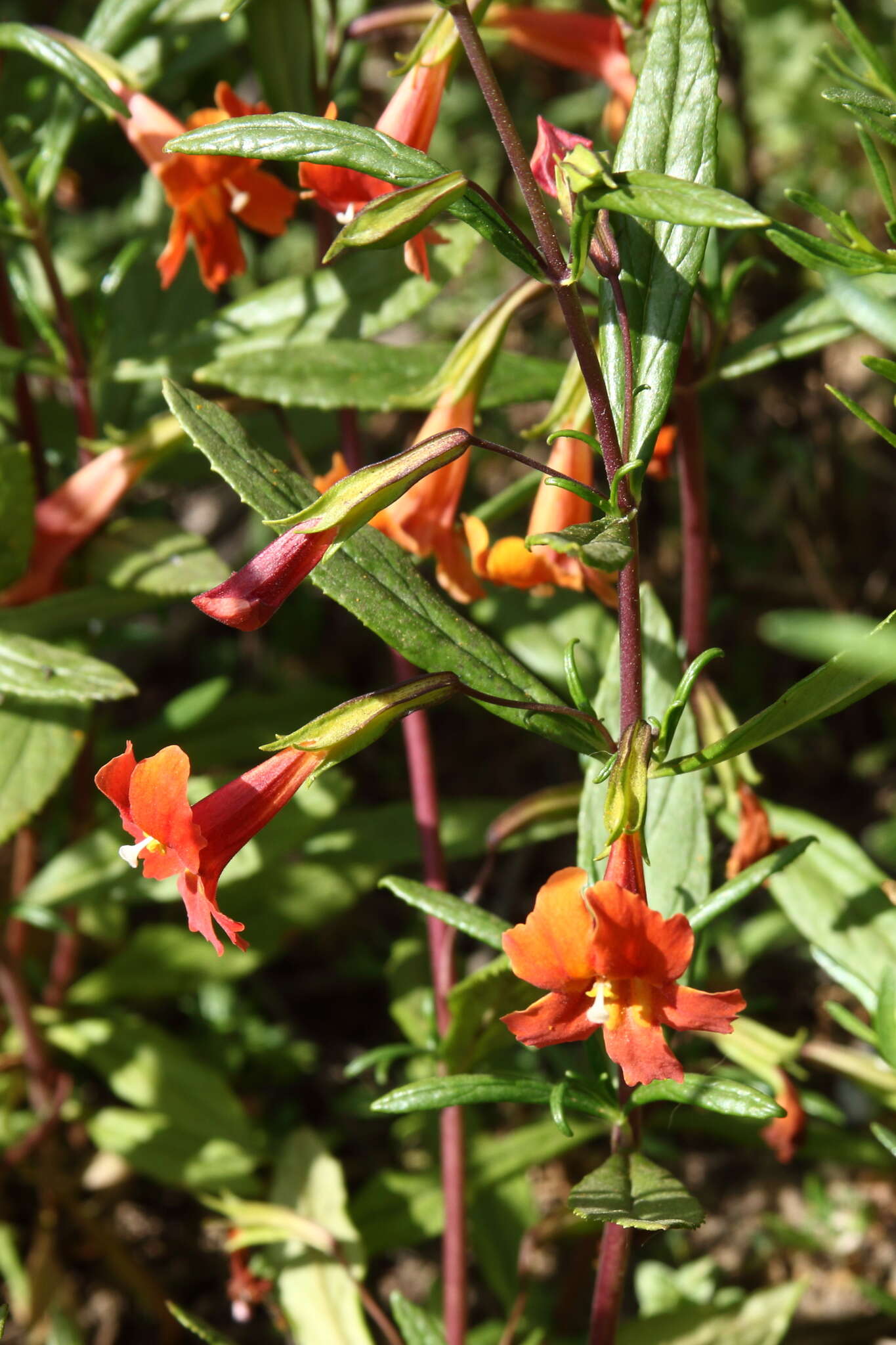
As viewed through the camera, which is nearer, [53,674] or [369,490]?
[369,490]

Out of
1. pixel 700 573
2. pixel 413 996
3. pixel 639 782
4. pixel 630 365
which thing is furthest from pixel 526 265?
pixel 413 996

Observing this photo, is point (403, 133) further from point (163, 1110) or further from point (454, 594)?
point (163, 1110)

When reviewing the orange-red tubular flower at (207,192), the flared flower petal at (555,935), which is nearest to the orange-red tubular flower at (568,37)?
the orange-red tubular flower at (207,192)

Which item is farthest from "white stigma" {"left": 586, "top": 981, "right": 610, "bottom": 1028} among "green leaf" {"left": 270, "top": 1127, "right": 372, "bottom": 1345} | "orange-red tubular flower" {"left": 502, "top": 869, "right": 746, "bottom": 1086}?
"green leaf" {"left": 270, "top": 1127, "right": 372, "bottom": 1345}

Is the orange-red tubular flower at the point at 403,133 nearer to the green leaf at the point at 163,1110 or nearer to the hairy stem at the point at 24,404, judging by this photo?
the hairy stem at the point at 24,404

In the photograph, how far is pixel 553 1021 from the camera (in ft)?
2.48

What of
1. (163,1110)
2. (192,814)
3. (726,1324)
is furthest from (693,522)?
(163,1110)

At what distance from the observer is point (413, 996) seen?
150 cm

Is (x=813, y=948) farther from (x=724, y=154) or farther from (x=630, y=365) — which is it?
(x=724, y=154)

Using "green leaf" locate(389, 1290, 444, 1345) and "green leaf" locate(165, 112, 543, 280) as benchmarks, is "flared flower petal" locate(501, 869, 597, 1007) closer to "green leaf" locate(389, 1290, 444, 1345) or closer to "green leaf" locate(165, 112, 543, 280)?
"green leaf" locate(165, 112, 543, 280)

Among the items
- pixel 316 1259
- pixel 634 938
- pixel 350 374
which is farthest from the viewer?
pixel 316 1259

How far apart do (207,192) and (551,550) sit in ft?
1.86

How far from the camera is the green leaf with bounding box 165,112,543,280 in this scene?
780 millimetres

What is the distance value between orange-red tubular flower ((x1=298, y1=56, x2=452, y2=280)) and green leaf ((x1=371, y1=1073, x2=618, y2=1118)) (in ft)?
2.22
